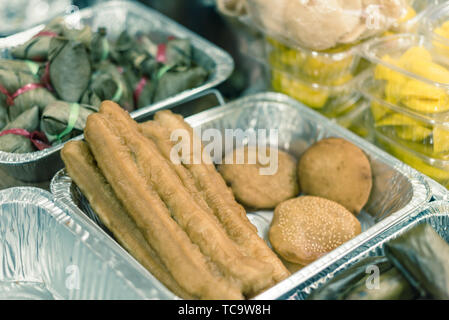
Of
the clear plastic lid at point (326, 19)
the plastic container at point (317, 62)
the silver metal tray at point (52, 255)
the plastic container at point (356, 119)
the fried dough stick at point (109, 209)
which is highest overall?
the clear plastic lid at point (326, 19)

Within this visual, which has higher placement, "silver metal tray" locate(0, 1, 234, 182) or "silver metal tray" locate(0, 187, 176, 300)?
"silver metal tray" locate(0, 1, 234, 182)

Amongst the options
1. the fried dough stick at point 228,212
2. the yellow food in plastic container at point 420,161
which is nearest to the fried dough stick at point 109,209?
the fried dough stick at point 228,212

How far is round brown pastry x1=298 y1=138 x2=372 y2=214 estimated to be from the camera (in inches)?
52.1

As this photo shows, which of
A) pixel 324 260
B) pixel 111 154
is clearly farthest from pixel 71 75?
pixel 324 260

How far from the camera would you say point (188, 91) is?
1598 mm

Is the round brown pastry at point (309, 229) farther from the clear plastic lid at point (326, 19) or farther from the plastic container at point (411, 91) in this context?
the clear plastic lid at point (326, 19)

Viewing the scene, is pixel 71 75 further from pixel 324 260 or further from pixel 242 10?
pixel 324 260

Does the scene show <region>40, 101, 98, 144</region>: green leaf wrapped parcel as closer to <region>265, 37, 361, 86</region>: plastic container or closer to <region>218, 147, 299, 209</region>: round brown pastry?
<region>218, 147, 299, 209</region>: round brown pastry

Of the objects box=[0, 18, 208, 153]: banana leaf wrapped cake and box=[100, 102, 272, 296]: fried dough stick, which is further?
box=[0, 18, 208, 153]: banana leaf wrapped cake

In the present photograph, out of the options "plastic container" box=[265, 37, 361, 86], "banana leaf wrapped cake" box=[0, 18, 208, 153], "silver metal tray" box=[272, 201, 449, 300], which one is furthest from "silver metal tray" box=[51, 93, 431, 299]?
"banana leaf wrapped cake" box=[0, 18, 208, 153]

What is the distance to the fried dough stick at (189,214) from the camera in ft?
3.06

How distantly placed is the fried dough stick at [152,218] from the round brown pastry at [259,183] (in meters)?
0.37

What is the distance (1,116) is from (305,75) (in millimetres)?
1033

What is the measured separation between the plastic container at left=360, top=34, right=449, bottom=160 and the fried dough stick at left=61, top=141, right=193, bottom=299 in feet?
2.82
